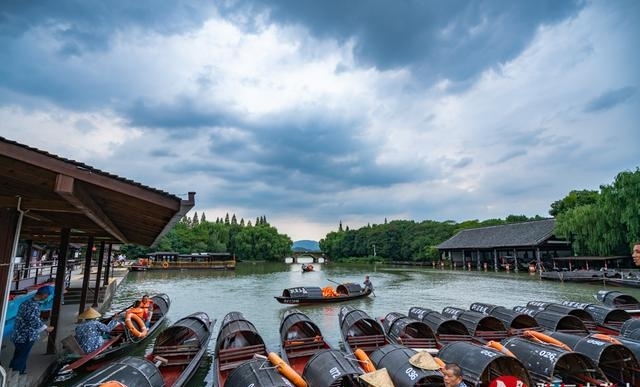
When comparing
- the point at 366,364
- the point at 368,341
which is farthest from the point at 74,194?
the point at 368,341

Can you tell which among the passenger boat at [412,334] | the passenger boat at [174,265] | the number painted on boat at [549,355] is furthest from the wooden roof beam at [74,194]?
the passenger boat at [174,265]

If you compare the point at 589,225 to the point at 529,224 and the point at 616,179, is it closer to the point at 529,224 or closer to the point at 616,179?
the point at 616,179

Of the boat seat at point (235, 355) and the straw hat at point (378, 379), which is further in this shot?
the boat seat at point (235, 355)

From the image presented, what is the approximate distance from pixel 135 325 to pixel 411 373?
9.56 m

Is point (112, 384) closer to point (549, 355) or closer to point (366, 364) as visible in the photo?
point (366, 364)

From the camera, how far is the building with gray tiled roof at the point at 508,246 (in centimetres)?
4719

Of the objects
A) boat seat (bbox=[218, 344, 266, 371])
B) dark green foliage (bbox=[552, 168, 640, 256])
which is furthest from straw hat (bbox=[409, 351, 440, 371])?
dark green foliage (bbox=[552, 168, 640, 256])

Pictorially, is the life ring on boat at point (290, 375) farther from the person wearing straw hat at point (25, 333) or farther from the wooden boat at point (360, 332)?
the person wearing straw hat at point (25, 333)

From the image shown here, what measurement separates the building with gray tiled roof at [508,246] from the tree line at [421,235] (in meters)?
3.12

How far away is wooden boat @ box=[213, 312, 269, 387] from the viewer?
28.1 ft

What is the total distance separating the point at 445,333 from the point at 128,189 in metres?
10.6

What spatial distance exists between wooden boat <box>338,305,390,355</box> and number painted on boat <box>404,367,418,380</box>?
352 centimetres

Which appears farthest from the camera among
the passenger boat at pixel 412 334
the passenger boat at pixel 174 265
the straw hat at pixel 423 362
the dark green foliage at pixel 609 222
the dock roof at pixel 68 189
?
the passenger boat at pixel 174 265

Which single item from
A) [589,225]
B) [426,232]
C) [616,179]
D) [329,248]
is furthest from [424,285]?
[329,248]
